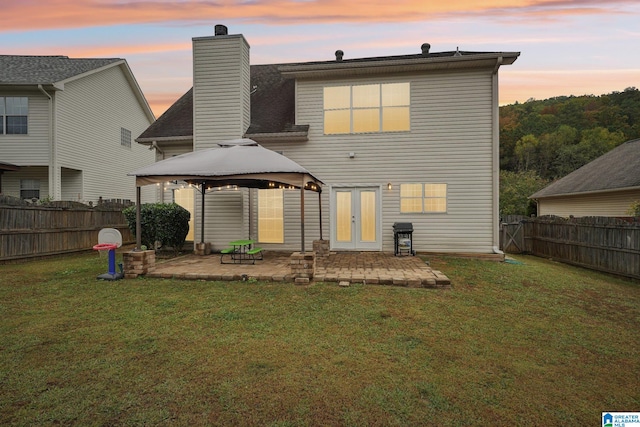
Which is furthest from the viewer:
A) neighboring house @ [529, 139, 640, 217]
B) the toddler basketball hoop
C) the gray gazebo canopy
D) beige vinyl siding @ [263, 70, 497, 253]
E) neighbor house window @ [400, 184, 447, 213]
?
neighboring house @ [529, 139, 640, 217]

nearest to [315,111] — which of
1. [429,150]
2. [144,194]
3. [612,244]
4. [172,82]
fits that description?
[429,150]

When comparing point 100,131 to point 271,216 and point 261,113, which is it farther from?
point 271,216

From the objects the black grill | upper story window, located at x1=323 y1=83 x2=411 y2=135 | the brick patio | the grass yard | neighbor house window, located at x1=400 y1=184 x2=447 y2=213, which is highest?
upper story window, located at x1=323 y1=83 x2=411 y2=135

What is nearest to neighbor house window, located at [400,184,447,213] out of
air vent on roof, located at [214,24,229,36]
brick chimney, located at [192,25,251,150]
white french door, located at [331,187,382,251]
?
white french door, located at [331,187,382,251]

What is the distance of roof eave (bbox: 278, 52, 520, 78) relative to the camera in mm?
10133

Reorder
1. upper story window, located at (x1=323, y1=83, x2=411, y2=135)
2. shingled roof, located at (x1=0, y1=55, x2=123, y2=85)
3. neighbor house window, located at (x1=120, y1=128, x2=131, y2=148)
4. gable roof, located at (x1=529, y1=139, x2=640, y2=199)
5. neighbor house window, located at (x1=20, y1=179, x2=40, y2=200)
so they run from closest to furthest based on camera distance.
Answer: upper story window, located at (x1=323, y1=83, x2=411, y2=135) → shingled roof, located at (x1=0, y1=55, x2=123, y2=85) → gable roof, located at (x1=529, y1=139, x2=640, y2=199) → neighbor house window, located at (x1=20, y1=179, x2=40, y2=200) → neighbor house window, located at (x1=120, y1=128, x2=131, y2=148)

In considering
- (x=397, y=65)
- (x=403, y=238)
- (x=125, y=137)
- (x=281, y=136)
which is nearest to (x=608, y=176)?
(x=403, y=238)

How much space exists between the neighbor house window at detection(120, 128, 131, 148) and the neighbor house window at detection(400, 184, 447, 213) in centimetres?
1714

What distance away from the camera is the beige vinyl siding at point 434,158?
1070 cm

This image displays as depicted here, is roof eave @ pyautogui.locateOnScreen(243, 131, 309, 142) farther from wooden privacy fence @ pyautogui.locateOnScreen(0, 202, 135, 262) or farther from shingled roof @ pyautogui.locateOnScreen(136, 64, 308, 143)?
wooden privacy fence @ pyautogui.locateOnScreen(0, 202, 135, 262)

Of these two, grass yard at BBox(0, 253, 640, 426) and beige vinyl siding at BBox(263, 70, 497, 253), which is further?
beige vinyl siding at BBox(263, 70, 497, 253)

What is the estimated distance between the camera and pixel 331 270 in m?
7.85

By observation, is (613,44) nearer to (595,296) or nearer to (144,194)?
(595,296)

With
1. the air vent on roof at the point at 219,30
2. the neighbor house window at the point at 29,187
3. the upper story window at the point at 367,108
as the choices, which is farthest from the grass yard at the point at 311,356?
the neighbor house window at the point at 29,187
